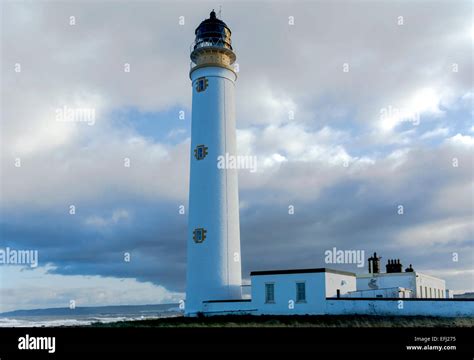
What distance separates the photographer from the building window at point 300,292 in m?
29.7

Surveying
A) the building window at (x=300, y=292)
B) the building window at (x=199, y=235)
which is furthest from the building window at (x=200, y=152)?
the building window at (x=300, y=292)

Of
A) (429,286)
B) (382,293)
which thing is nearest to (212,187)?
(382,293)

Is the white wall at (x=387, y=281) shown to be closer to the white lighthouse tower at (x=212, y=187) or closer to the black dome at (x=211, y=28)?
the white lighthouse tower at (x=212, y=187)

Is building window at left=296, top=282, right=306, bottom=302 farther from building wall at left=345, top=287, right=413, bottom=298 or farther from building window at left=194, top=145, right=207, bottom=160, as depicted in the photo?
building window at left=194, top=145, right=207, bottom=160

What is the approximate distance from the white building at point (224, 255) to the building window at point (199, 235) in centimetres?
6

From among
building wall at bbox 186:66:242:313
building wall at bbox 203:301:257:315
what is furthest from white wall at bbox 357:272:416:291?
building wall at bbox 203:301:257:315

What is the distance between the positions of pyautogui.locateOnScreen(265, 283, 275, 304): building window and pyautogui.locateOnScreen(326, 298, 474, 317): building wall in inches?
125

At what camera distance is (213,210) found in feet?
106

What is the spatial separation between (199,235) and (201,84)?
30.9ft

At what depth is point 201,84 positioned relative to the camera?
113 feet

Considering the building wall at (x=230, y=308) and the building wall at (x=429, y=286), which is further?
the building wall at (x=429, y=286)

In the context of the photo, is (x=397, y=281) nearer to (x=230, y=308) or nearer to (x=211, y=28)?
(x=230, y=308)
